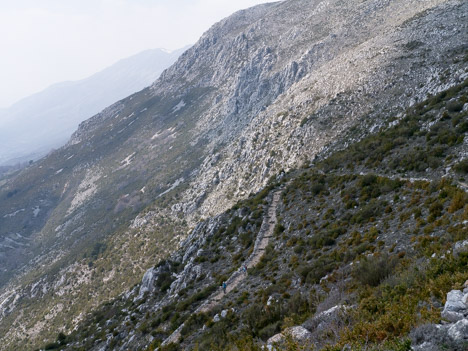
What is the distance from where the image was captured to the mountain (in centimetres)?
2161

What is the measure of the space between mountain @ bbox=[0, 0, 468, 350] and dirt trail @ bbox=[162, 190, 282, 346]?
0.59ft

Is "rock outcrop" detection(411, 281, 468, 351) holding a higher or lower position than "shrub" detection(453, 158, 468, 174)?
higher

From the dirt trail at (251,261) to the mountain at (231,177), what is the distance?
0.59 ft

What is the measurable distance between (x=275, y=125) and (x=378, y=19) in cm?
3715

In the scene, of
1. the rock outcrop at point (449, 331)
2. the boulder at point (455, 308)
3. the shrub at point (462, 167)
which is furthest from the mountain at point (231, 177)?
→ the boulder at point (455, 308)

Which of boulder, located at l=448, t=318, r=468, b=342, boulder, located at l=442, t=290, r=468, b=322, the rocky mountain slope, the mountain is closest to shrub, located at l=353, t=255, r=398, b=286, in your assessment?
the rocky mountain slope

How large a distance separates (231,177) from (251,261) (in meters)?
34.6

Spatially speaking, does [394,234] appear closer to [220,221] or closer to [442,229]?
[442,229]

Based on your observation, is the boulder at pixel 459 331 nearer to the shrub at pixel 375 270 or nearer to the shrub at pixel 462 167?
the shrub at pixel 375 270

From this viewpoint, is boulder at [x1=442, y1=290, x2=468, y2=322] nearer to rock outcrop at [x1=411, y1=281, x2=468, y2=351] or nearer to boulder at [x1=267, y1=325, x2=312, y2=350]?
rock outcrop at [x1=411, y1=281, x2=468, y2=351]

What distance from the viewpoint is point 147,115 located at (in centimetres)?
12650

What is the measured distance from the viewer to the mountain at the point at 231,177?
21.6 m

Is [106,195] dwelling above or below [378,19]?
below

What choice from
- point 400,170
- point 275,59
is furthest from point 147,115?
point 400,170
